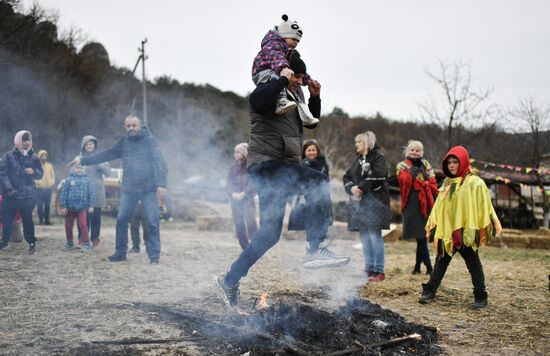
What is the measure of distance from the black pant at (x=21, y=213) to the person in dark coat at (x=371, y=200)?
470 cm

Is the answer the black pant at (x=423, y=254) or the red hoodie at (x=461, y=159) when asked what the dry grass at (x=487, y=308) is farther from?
the red hoodie at (x=461, y=159)

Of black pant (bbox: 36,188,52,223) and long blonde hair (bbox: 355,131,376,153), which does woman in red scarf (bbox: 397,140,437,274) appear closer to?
long blonde hair (bbox: 355,131,376,153)

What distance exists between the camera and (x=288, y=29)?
347 cm

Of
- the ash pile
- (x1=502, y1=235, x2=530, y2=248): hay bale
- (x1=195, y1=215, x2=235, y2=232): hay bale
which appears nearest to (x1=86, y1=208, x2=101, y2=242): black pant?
the ash pile

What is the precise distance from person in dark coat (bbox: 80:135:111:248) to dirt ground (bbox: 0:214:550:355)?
1.30 feet

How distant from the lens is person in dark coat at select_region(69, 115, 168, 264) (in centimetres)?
642

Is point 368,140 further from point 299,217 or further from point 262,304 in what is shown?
point 262,304

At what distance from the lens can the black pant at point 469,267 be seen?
14.9ft

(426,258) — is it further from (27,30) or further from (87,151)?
(27,30)

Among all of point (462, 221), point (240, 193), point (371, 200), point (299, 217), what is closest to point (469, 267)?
point (462, 221)

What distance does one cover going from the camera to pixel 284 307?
3.51 metres

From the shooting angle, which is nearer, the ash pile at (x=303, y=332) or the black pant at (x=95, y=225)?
the ash pile at (x=303, y=332)

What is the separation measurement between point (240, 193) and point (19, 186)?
3322 millimetres

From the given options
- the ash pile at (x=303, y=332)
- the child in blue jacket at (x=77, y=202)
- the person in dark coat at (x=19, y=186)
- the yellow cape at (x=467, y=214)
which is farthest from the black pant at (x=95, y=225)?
the yellow cape at (x=467, y=214)
